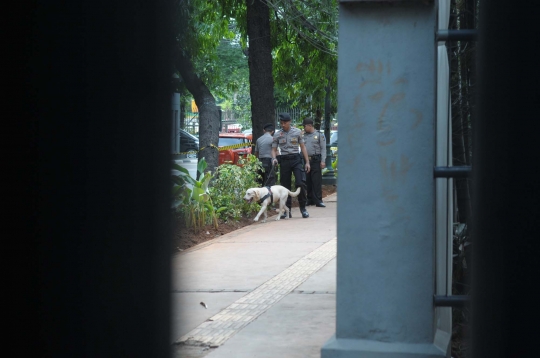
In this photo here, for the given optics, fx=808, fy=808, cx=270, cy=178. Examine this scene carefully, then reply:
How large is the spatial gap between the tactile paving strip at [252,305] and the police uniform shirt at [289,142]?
5161mm

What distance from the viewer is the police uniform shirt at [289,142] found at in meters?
14.2

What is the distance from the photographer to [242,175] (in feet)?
44.7

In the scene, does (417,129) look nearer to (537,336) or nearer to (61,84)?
(537,336)

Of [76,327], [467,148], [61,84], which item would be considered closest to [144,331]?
[76,327]

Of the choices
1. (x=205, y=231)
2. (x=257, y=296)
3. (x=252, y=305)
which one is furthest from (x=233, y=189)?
(x=252, y=305)

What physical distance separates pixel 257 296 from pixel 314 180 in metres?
8.90

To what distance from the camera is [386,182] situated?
3.61 metres

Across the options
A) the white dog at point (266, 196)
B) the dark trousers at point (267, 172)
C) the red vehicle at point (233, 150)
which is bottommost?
the white dog at point (266, 196)

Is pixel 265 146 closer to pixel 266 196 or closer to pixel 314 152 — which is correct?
pixel 314 152

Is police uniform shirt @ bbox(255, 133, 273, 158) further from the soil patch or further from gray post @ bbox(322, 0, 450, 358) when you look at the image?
gray post @ bbox(322, 0, 450, 358)

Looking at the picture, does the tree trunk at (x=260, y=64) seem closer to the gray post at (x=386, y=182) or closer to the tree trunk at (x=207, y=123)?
the tree trunk at (x=207, y=123)

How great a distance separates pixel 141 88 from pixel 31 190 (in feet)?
1.11

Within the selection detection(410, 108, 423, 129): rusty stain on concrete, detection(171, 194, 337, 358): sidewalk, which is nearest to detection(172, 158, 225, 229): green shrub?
detection(171, 194, 337, 358): sidewalk

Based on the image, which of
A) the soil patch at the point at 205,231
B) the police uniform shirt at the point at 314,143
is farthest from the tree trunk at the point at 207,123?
the soil patch at the point at 205,231
